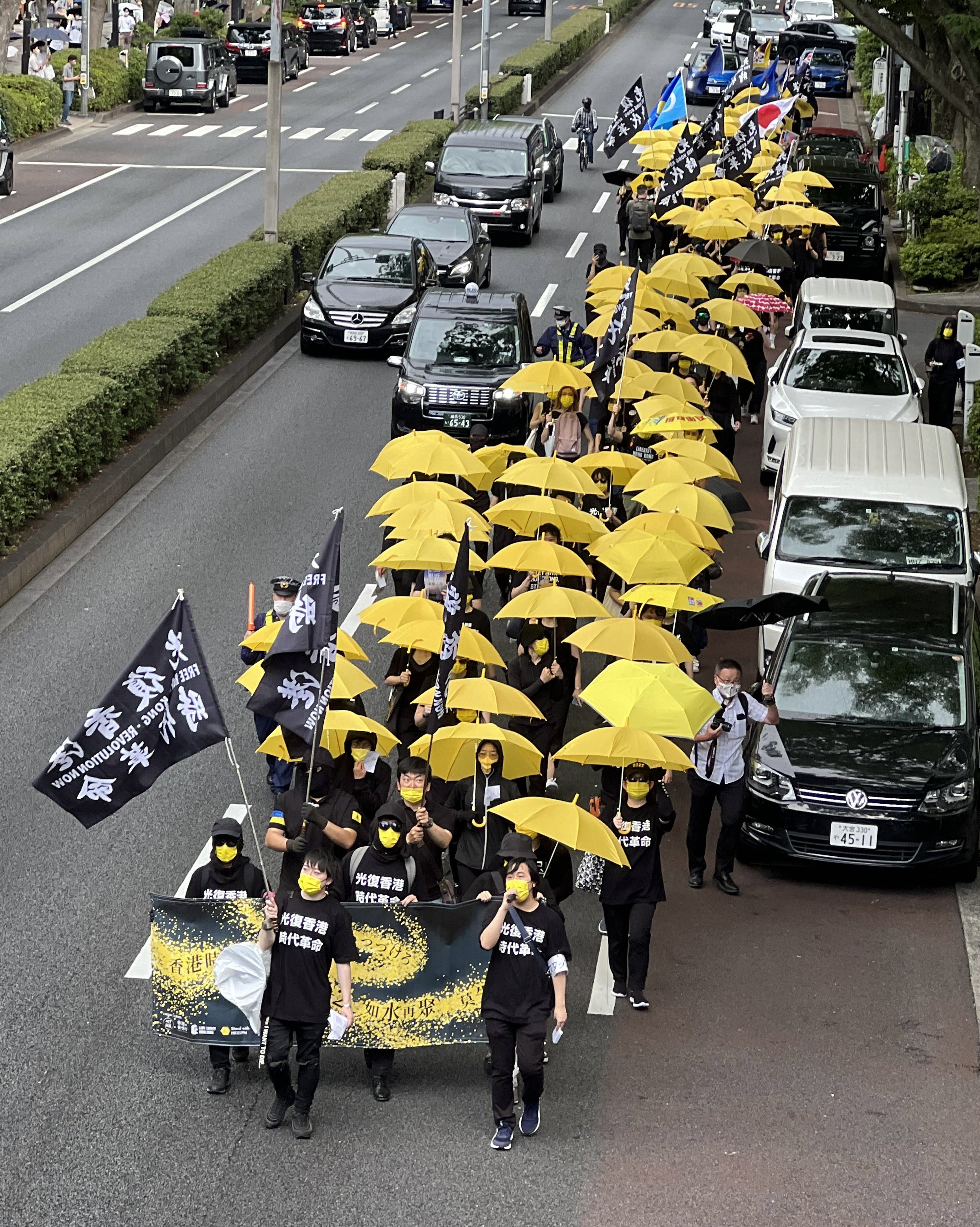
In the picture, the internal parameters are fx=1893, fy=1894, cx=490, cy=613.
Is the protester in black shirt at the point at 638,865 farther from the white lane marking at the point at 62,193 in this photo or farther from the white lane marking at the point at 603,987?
the white lane marking at the point at 62,193

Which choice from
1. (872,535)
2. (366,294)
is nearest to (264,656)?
(872,535)

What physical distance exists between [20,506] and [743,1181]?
11146 millimetres

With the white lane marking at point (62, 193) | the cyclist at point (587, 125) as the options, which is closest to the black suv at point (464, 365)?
the white lane marking at point (62, 193)

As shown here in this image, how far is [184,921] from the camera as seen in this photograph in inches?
379

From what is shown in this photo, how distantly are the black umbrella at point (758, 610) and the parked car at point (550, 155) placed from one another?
27273 mm

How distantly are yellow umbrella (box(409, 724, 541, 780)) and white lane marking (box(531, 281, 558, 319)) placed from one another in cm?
1909

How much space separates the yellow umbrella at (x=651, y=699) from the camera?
1126 centimetres

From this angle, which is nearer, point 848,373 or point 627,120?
point 848,373

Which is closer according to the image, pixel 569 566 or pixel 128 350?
pixel 569 566

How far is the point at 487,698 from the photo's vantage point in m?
11.4

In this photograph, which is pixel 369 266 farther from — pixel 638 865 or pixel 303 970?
pixel 303 970

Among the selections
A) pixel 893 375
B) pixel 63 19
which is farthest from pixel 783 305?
pixel 63 19

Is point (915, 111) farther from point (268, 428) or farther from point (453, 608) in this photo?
point (453, 608)

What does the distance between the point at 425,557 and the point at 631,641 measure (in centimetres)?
→ 183
